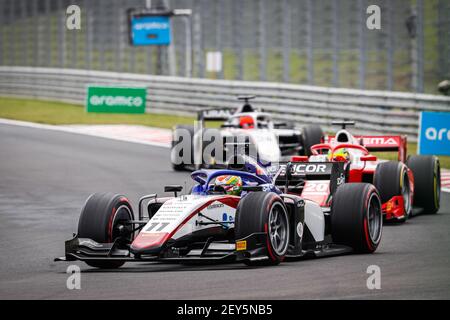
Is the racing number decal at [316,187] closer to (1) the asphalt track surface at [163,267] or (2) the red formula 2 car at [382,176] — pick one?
(2) the red formula 2 car at [382,176]

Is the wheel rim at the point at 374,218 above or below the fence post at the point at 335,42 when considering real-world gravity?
below

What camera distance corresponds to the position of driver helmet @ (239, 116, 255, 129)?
75.2ft

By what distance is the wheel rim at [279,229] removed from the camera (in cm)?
1147

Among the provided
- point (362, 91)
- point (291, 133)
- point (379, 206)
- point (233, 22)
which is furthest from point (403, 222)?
point (233, 22)

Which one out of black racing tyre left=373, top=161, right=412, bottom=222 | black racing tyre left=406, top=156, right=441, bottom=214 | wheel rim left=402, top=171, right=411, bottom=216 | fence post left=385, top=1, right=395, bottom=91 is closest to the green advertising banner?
fence post left=385, top=1, right=395, bottom=91

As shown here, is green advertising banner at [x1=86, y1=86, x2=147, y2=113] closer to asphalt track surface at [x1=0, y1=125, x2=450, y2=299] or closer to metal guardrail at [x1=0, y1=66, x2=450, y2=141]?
metal guardrail at [x1=0, y1=66, x2=450, y2=141]

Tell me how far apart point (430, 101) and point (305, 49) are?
5668 millimetres

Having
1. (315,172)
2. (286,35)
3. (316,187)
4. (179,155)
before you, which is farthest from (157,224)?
(286,35)

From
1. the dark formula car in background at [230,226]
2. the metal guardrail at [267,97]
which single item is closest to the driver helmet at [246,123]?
the metal guardrail at [267,97]

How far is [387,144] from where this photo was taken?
58.5ft

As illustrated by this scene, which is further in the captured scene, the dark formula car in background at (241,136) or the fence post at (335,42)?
the fence post at (335,42)

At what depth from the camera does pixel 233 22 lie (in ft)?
110

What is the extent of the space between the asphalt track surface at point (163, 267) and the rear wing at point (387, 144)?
1.09m
